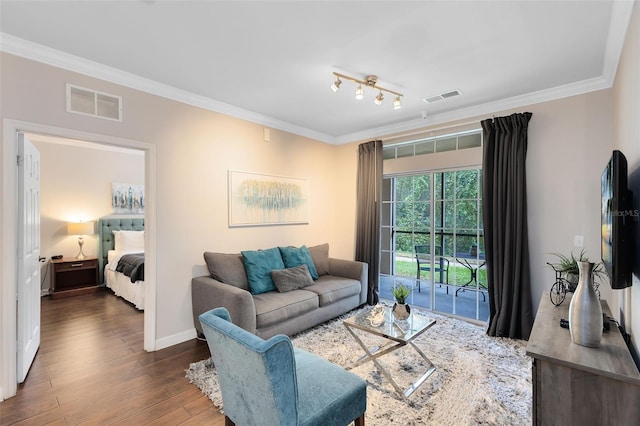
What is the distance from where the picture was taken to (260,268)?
11.8 feet

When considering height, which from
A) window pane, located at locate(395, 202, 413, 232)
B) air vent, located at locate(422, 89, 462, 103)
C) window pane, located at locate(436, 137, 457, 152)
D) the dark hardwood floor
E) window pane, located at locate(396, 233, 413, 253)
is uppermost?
air vent, located at locate(422, 89, 462, 103)

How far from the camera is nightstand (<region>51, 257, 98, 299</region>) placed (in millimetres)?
4914

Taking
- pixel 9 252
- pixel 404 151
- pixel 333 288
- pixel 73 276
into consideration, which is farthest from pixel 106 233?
pixel 404 151

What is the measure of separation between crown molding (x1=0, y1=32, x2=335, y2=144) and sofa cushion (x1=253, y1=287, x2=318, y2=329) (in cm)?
233

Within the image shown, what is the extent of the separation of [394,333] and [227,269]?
1974 mm

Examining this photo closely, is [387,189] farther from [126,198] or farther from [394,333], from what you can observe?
[126,198]

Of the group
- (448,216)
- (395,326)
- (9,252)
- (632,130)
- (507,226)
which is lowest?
(395,326)

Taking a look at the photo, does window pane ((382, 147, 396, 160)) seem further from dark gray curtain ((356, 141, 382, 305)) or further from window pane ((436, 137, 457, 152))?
window pane ((436, 137, 457, 152))

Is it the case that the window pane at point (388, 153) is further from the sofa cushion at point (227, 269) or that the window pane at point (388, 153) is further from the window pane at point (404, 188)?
the sofa cushion at point (227, 269)

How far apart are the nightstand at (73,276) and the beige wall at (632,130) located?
6781 mm

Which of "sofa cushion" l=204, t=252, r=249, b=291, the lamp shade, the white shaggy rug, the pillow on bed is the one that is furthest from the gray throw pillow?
the lamp shade

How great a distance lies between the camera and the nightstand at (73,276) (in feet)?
16.1

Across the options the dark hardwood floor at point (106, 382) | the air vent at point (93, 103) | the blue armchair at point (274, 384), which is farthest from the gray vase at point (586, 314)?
the air vent at point (93, 103)

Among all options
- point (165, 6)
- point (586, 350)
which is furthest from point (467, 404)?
point (165, 6)
